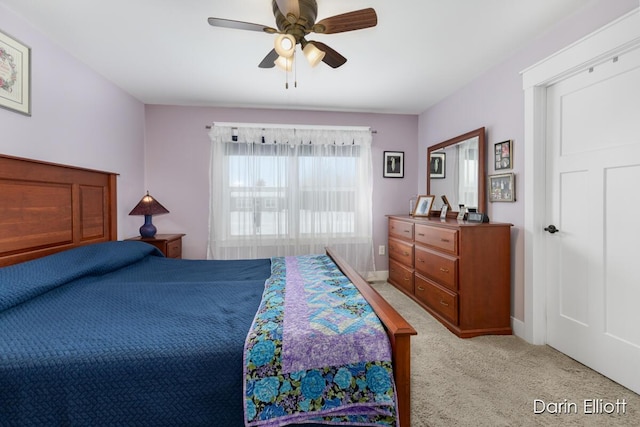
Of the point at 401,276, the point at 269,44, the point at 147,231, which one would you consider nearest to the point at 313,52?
the point at 269,44

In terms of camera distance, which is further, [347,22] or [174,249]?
[174,249]

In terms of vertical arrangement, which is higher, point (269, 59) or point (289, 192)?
point (269, 59)

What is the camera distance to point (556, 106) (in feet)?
7.24

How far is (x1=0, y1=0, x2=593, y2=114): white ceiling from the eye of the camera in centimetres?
190

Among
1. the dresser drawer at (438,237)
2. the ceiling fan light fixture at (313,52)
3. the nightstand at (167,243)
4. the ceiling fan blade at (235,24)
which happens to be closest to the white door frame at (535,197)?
the dresser drawer at (438,237)

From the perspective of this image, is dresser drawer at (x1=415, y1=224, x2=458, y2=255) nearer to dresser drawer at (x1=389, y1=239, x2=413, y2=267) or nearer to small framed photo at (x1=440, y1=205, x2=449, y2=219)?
dresser drawer at (x1=389, y1=239, x2=413, y2=267)

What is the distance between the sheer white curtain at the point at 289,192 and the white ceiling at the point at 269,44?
559mm

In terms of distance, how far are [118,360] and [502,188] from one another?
9.70 feet

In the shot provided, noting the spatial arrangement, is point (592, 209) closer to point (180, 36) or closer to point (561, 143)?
point (561, 143)

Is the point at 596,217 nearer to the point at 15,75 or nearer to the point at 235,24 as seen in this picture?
the point at 235,24

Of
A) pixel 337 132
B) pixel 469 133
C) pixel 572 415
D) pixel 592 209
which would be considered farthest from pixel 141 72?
pixel 572 415

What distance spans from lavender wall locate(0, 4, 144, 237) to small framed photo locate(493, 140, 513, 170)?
381cm

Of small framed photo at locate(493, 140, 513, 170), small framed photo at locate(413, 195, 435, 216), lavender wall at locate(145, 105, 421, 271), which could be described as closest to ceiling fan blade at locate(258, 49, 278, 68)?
lavender wall at locate(145, 105, 421, 271)

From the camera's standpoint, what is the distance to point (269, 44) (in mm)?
2338
